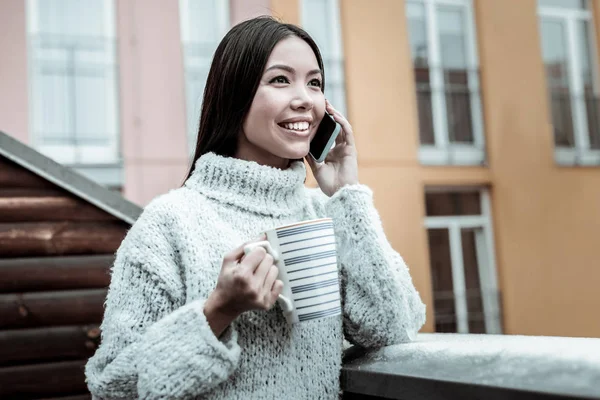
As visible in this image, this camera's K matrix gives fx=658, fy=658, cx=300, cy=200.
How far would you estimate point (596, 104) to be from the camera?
4039mm

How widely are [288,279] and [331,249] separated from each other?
0.05 m

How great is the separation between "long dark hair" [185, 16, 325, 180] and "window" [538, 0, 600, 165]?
3.54 meters

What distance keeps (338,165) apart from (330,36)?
271 cm

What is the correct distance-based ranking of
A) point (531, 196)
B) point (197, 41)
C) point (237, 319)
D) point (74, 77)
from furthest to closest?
point (531, 196) → point (197, 41) → point (74, 77) → point (237, 319)

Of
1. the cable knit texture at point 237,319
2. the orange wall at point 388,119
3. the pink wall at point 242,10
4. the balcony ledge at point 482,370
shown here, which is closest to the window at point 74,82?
the pink wall at point 242,10

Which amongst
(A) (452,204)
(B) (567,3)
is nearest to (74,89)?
(A) (452,204)

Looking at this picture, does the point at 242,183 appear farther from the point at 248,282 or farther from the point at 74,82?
the point at 74,82

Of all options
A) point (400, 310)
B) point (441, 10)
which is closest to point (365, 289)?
point (400, 310)

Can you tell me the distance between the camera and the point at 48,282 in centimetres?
138

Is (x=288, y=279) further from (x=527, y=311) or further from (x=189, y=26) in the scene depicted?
(x=527, y=311)

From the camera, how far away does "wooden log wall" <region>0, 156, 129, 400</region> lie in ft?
4.35

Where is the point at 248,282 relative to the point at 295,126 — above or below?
below

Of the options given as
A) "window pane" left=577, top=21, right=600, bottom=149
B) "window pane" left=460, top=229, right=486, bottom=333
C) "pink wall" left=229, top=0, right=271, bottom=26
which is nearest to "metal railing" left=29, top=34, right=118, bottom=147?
"pink wall" left=229, top=0, right=271, bottom=26

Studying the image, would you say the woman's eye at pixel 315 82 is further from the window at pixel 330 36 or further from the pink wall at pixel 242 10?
the window at pixel 330 36
